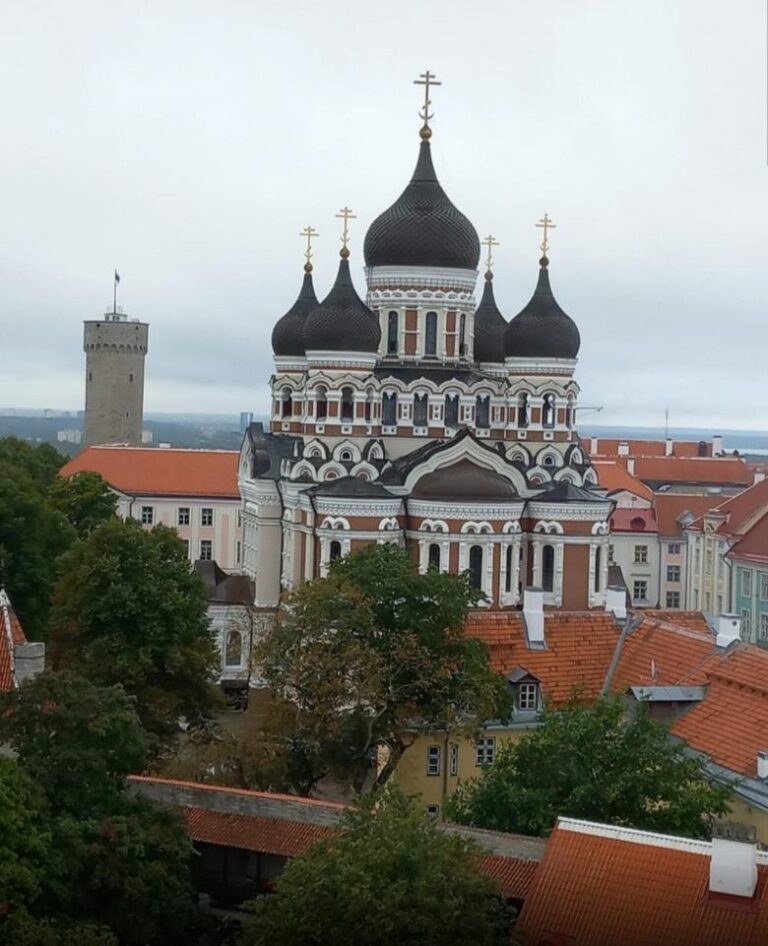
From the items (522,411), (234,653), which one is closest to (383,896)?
(234,653)

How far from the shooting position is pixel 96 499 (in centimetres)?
5519

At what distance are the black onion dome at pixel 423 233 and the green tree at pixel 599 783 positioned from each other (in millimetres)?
28752

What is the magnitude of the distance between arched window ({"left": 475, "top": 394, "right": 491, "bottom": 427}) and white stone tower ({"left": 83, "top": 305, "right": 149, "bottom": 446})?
47.4 meters

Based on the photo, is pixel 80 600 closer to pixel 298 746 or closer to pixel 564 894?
pixel 298 746

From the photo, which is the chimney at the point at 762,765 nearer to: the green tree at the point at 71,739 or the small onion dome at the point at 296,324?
the green tree at the point at 71,739

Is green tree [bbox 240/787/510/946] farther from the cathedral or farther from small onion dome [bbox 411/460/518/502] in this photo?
small onion dome [bbox 411/460/518/502]

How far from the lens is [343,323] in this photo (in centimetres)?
5050

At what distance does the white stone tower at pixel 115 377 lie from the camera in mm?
97188

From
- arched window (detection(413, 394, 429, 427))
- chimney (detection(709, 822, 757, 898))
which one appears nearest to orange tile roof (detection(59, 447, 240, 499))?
arched window (detection(413, 394, 429, 427))

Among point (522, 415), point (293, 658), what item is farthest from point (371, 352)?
point (293, 658)

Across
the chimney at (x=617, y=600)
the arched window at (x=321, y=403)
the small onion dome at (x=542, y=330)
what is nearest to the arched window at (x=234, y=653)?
the arched window at (x=321, y=403)

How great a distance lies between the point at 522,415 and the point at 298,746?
25051 millimetres

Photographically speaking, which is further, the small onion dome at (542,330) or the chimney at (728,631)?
the small onion dome at (542,330)

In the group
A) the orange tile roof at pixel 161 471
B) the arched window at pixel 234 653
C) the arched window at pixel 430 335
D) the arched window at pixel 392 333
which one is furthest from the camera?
the orange tile roof at pixel 161 471
